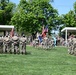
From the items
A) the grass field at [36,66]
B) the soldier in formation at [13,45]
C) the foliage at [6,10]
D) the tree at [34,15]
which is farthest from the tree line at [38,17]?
the grass field at [36,66]

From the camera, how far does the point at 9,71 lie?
14344mm

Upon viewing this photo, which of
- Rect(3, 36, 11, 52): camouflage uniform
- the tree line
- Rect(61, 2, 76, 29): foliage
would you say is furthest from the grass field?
Rect(61, 2, 76, 29): foliage

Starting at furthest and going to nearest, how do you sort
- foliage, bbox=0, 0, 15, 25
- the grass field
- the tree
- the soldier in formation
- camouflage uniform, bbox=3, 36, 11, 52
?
foliage, bbox=0, 0, 15, 25 < the tree < camouflage uniform, bbox=3, 36, 11, 52 < the soldier in formation < the grass field

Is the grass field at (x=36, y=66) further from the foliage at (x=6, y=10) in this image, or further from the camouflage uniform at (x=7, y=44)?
the foliage at (x=6, y=10)

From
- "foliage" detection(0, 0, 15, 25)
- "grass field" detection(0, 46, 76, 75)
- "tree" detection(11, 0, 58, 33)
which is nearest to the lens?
"grass field" detection(0, 46, 76, 75)

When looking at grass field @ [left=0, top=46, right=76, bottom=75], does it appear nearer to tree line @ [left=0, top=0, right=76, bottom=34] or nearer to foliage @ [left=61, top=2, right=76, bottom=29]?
tree line @ [left=0, top=0, right=76, bottom=34]

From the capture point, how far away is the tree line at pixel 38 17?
232 feet

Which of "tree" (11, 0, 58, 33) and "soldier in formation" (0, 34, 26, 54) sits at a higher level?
"tree" (11, 0, 58, 33)

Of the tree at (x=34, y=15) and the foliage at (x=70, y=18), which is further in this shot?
the foliage at (x=70, y=18)

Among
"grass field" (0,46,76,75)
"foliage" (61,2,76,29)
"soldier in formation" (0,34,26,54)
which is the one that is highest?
"foliage" (61,2,76,29)

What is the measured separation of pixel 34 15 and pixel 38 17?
96 centimetres

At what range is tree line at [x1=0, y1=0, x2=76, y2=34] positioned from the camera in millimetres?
70688

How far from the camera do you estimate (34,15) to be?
71.1m

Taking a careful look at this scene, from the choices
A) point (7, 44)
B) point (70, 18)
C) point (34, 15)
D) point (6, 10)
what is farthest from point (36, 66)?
point (6, 10)
